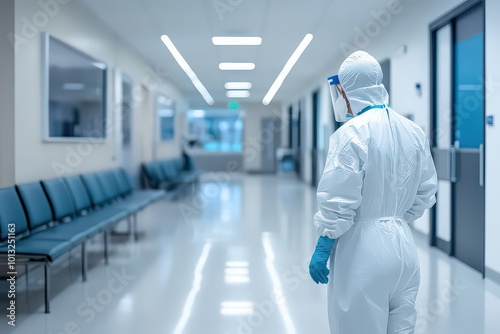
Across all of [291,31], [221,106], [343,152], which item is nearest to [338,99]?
[343,152]

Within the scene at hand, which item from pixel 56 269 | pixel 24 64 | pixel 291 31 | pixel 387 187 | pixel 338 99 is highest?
pixel 291 31

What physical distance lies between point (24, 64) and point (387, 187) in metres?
3.70

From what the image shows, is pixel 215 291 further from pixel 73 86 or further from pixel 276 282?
pixel 73 86

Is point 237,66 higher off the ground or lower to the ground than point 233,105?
lower

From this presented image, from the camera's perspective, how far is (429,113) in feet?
18.5

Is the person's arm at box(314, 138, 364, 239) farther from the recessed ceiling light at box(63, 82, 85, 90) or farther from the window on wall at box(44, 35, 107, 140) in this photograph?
the recessed ceiling light at box(63, 82, 85, 90)

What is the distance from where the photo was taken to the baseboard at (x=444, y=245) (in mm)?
5200

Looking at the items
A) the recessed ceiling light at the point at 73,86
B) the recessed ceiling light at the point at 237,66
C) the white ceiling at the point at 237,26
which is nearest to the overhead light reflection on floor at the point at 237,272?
the recessed ceiling light at the point at 73,86

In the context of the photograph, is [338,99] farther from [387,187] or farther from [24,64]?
[24,64]

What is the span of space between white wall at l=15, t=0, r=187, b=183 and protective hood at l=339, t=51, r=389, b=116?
3.27 m

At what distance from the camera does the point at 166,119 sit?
12320mm

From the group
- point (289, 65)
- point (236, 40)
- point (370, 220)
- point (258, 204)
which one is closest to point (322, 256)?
point (370, 220)

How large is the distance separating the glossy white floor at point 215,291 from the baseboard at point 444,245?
93mm

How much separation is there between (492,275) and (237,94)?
524 inches
